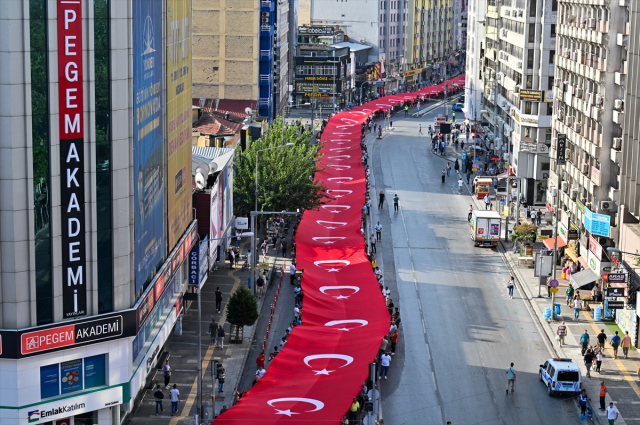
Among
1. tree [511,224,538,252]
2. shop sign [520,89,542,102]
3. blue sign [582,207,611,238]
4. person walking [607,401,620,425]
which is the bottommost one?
person walking [607,401,620,425]

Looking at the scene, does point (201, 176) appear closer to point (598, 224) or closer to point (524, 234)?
point (598, 224)

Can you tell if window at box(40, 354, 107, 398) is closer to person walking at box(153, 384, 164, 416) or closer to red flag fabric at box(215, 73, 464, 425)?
person walking at box(153, 384, 164, 416)

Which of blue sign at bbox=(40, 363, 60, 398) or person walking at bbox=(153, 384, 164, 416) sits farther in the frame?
person walking at bbox=(153, 384, 164, 416)

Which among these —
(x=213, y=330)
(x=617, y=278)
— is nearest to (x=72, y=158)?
(x=213, y=330)

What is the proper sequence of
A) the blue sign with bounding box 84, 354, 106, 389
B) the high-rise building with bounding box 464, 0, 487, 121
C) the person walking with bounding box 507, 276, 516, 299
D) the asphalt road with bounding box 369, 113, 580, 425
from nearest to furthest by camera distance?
the blue sign with bounding box 84, 354, 106, 389
the asphalt road with bounding box 369, 113, 580, 425
the person walking with bounding box 507, 276, 516, 299
the high-rise building with bounding box 464, 0, 487, 121

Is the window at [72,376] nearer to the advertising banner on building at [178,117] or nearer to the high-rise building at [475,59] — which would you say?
the advertising banner on building at [178,117]

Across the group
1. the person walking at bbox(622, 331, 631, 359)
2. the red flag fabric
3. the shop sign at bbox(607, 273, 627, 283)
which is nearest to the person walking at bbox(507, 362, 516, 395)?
the red flag fabric
